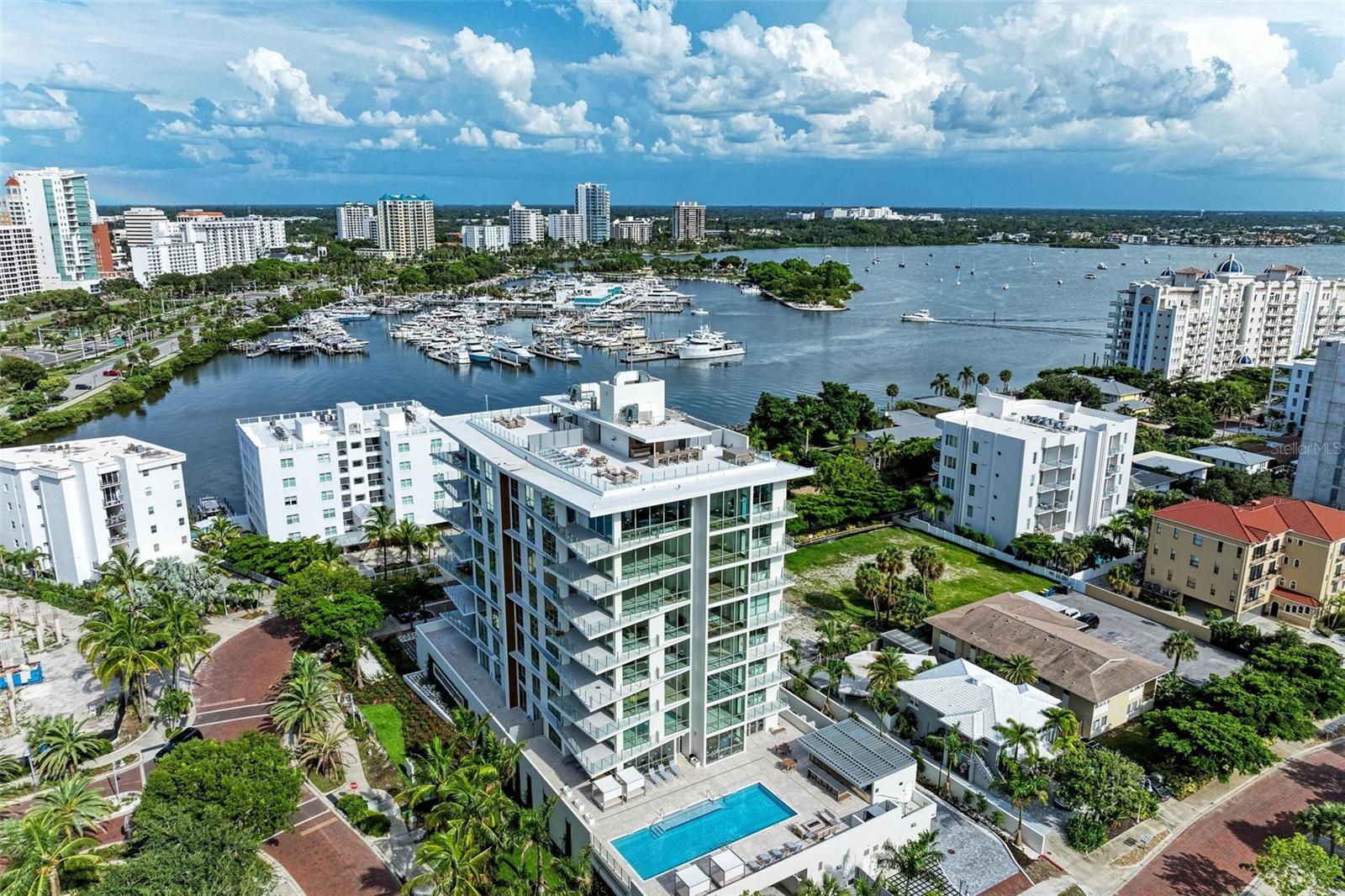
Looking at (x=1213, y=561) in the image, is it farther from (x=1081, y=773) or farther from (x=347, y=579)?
(x=347, y=579)

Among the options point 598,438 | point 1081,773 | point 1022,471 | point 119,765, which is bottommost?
point 119,765

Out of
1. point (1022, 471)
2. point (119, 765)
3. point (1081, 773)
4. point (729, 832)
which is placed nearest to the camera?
point (729, 832)

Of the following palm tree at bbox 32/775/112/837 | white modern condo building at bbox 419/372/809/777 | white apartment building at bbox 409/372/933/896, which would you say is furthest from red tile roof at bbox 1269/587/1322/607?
palm tree at bbox 32/775/112/837

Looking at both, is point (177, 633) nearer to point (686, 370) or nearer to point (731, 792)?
point (731, 792)

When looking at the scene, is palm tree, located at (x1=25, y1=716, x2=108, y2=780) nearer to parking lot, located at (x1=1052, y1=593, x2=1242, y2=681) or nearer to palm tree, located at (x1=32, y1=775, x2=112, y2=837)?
palm tree, located at (x1=32, y1=775, x2=112, y2=837)

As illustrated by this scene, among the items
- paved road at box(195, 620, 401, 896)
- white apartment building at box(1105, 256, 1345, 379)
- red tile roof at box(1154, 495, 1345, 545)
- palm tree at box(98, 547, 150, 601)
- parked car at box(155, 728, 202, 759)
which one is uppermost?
white apartment building at box(1105, 256, 1345, 379)

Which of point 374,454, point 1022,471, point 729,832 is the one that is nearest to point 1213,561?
point 1022,471
